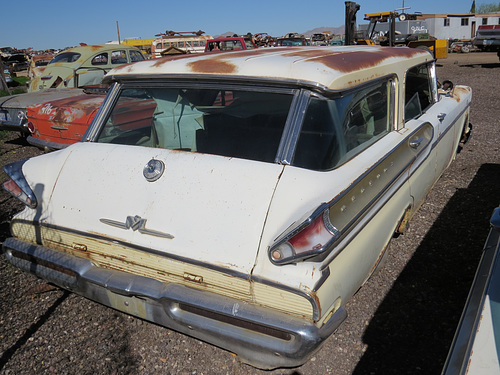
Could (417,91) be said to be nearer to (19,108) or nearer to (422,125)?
(422,125)

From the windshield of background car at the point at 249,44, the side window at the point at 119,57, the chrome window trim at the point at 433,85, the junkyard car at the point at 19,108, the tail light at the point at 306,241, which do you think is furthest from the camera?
the windshield of background car at the point at 249,44

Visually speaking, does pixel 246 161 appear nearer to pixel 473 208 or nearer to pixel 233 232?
pixel 233 232

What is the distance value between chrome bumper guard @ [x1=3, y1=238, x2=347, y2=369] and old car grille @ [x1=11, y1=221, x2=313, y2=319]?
32mm

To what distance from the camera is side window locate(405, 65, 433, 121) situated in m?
3.67

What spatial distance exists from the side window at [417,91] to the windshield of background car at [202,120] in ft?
5.06

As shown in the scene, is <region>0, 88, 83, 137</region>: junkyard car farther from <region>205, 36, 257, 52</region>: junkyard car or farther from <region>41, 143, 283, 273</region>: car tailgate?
<region>205, 36, 257, 52</region>: junkyard car

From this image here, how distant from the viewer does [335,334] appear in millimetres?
2688

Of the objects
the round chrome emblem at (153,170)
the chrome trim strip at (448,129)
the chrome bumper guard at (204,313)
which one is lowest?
the chrome bumper guard at (204,313)

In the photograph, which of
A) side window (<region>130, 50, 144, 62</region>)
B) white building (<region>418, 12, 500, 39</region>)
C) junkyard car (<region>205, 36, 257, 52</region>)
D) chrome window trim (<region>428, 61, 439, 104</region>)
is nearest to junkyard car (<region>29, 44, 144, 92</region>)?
side window (<region>130, 50, 144, 62</region>)

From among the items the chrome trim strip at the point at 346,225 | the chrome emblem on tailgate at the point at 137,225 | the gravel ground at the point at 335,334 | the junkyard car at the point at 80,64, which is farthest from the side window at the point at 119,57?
the chrome trim strip at the point at 346,225

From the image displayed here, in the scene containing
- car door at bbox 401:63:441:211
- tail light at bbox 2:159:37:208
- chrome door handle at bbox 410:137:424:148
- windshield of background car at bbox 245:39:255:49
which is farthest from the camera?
windshield of background car at bbox 245:39:255:49

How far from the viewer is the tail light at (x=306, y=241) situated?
1.97 meters

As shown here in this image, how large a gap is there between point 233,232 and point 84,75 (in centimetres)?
768

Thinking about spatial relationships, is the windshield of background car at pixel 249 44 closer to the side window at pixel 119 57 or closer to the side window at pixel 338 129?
the side window at pixel 119 57
